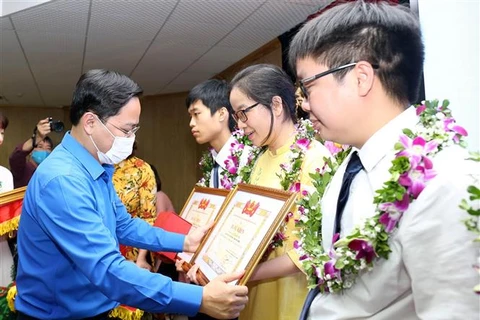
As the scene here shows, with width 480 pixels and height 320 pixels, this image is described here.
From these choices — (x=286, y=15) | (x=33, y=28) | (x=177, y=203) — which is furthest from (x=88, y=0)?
(x=177, y=203)

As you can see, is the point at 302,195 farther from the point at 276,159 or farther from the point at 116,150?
the point at 116,150

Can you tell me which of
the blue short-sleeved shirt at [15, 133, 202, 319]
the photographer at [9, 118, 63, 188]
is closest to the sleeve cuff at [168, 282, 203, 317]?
the blue short-sleeved shirt at [15, 133, 202, 319]

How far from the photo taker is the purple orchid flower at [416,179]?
0.90 m

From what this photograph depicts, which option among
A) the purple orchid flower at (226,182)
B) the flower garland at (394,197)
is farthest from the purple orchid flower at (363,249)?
the purple orchid flower at (226,182)

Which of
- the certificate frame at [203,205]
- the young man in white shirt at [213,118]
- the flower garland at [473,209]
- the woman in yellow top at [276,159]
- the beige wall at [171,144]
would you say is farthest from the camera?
the beige wall at [171,144]

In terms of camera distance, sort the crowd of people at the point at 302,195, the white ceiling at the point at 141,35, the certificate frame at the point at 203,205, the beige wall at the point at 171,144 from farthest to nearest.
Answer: the beige wall at the point at 171,144, the white ceiling at the point at 141,35, the certificate frame at the point at 203,205, the crowd of people at the point at 302,195

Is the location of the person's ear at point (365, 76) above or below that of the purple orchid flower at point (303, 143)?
above

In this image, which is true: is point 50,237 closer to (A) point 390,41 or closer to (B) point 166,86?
(A) point 390,41

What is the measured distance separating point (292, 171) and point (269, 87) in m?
0.41

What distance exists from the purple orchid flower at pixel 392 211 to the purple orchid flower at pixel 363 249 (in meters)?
0.05

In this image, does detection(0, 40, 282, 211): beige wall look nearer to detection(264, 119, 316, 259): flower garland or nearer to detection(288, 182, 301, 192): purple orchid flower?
detection(264, 119, 316, 259): flower garland

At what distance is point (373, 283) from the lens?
0.97 m

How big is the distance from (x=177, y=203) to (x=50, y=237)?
8303mm

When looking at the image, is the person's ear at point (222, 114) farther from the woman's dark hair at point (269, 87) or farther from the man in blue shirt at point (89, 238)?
Answer: the man in blue shirt at point (89, 238)
